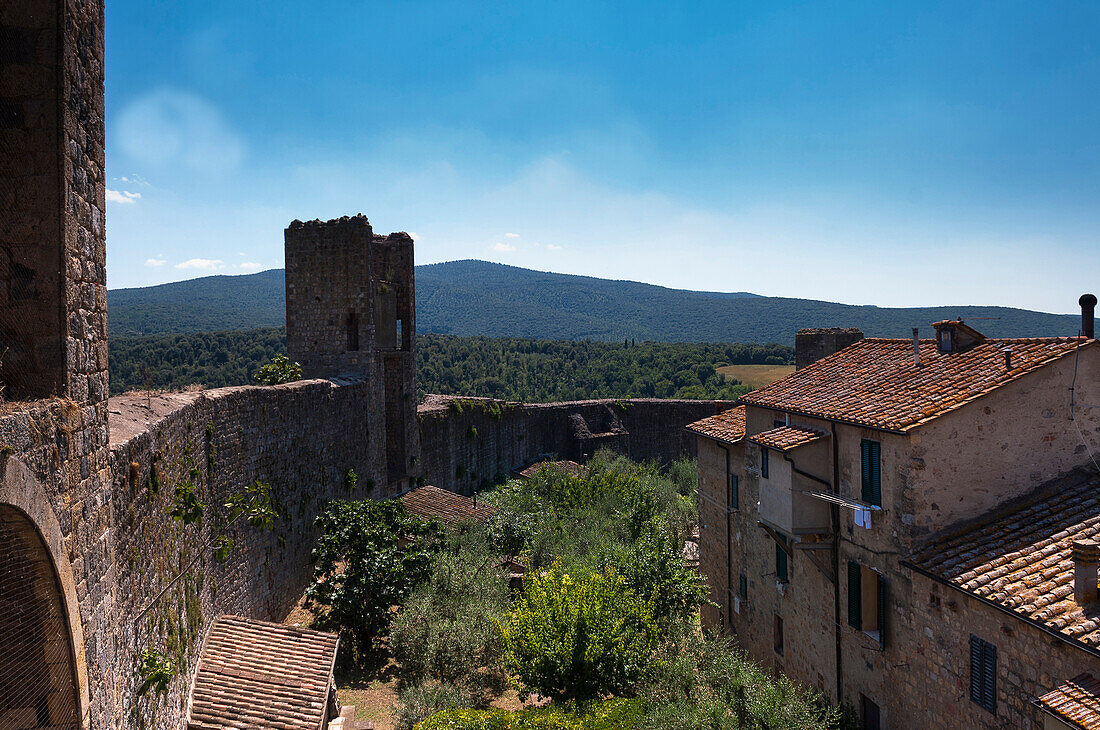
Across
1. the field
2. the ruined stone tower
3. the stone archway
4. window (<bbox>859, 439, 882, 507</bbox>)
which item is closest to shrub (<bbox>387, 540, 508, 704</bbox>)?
the ruined stone tower

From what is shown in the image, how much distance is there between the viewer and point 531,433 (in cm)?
3188

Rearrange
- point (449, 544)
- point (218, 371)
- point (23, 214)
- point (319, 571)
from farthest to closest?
point (218, 371), point (449, 544), point (319, 571), point (23, 214)

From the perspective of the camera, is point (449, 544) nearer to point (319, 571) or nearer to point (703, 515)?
point (319, 571)

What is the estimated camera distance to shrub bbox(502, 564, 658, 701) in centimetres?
1129

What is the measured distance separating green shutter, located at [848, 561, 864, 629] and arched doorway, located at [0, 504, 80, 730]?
9833mm

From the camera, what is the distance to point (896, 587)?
10.0 metres

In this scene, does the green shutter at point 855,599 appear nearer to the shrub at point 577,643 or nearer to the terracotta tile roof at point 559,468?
the shrub at point 577,643

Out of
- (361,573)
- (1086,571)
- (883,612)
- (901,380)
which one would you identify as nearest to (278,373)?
(361,573)

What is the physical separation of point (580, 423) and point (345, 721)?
24.0 meters

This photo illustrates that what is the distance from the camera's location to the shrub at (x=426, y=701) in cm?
1042

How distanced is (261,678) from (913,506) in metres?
8.78

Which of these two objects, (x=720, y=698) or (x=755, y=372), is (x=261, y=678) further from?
(x=755, y=372)

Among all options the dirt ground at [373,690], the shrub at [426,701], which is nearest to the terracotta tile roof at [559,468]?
the dirt ground at [373,690]

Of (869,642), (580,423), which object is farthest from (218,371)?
(869,642)
